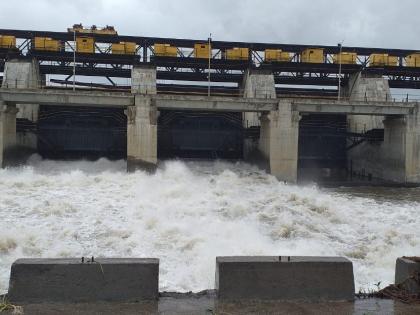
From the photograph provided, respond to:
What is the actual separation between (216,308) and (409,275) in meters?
2.36

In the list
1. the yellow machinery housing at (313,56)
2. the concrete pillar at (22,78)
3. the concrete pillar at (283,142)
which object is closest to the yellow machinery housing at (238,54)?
the yellow machinery housing at (313,56)

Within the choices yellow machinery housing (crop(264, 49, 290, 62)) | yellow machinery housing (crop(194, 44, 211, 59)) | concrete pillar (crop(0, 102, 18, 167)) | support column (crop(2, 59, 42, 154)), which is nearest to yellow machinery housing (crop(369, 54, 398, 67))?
yellow machinery housing (crop(264, 49, 290, 62))

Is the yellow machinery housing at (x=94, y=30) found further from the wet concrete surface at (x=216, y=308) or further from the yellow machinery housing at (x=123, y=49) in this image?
the wet concrete surface at (x=216, y=308)

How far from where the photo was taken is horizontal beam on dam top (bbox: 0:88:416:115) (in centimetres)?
2167

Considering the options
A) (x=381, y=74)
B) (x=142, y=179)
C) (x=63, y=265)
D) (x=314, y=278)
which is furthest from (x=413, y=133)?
(x=63, y=265)

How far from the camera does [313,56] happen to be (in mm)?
30969

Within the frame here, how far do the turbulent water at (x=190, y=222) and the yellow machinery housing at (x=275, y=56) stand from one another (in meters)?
12.2

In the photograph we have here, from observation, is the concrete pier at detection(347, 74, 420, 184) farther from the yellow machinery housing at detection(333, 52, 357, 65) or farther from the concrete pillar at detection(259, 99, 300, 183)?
the concrete pillar at detection(259, 99, 300, 183)

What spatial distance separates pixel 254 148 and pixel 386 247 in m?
14.7

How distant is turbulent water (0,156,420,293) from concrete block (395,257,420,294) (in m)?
3.48

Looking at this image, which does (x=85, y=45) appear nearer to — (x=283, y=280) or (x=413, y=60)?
(x=413, y=60)

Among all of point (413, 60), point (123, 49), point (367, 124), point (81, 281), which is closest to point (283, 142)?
point (367, 124)

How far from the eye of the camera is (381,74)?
30188 millimetres

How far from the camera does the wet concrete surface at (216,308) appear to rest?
4961 mm
